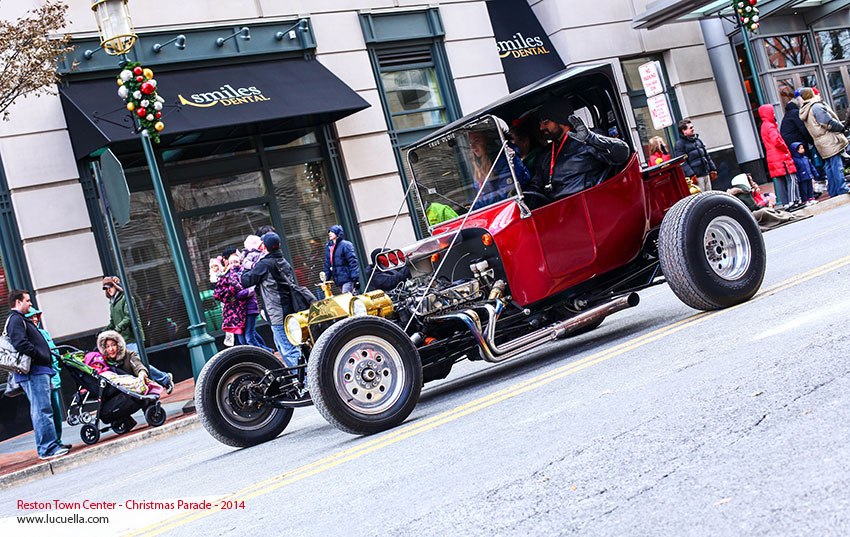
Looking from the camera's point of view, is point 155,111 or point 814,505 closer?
point 814,505

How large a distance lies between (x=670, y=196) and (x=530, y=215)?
174cm

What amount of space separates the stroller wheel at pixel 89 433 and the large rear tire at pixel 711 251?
7385 mm

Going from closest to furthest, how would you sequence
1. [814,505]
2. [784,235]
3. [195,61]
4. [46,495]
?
[814,505]
[46,495]
[784,235]
[195,61]

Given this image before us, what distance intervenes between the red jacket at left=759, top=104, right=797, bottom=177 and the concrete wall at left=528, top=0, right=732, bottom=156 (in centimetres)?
317

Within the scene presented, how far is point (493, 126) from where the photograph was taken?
25.3 ft

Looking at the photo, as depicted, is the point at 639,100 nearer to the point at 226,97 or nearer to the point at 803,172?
the point at 803,172

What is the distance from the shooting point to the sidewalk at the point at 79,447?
34.0 ft

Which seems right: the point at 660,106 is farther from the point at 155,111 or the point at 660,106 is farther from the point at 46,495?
the point at 46,495

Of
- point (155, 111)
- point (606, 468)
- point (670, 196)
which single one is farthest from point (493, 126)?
point (155, 111)

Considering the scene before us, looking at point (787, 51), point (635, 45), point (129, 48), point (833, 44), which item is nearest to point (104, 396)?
point (129, 48)

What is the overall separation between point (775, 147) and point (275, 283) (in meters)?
10.6

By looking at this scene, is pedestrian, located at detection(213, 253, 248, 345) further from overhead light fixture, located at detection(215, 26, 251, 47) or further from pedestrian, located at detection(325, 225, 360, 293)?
overhead light fixture, located at detection(215, 26, 251, 47)

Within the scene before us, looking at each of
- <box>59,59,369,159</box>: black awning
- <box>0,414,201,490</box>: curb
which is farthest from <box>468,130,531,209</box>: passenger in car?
<box>59,59,369,159</box>: black awning

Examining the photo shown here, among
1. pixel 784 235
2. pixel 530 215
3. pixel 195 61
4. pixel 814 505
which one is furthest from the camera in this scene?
pixel 195 61
